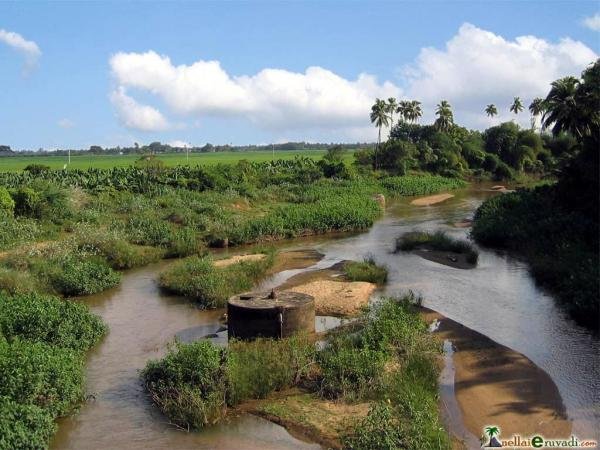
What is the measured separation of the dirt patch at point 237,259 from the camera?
2742cm

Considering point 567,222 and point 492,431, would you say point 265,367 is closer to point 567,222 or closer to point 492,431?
point 492,431

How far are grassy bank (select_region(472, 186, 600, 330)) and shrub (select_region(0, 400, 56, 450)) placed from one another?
15193 millimetres

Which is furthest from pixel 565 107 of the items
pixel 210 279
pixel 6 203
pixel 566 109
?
pixel 6 203

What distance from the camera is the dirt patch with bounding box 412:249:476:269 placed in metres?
28.4

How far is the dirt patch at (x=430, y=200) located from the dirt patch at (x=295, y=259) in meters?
28.0

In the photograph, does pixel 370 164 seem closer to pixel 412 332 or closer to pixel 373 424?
pixel 412 332

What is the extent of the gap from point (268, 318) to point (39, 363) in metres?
5.87

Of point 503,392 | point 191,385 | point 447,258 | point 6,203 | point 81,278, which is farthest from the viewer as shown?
point 6,203

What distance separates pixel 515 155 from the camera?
89.4 m

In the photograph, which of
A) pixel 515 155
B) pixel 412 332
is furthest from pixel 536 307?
pixel 515 155

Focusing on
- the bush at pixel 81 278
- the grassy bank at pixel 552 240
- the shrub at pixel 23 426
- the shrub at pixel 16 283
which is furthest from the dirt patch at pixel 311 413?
the bush at pixel 81 278

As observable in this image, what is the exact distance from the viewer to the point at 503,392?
45.2 feet

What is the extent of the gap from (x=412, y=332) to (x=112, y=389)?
7.54 meters

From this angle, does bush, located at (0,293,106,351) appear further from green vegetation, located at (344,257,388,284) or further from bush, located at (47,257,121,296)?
green vegetation, located at (344,257,388,284)
